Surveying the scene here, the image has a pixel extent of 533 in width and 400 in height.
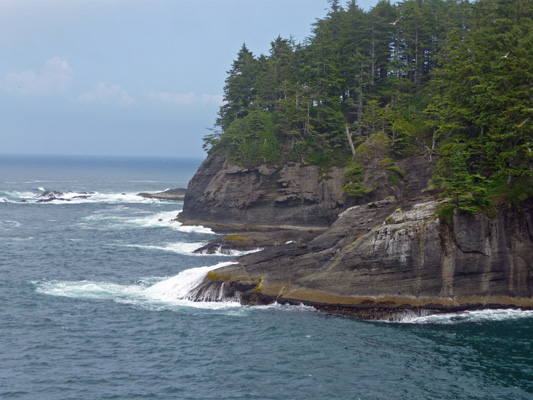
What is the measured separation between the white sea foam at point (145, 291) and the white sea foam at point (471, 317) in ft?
42.0

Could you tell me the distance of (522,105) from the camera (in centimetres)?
3956

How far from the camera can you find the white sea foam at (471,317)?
1411 inches

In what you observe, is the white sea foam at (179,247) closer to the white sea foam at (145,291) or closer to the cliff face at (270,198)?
the cliff face at (270,198)

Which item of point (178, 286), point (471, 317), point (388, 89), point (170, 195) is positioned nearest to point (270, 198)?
point (388, 89)

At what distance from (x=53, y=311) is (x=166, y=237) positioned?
29.9m

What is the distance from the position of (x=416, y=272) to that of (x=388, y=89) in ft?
147

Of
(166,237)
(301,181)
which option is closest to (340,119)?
(301,181)

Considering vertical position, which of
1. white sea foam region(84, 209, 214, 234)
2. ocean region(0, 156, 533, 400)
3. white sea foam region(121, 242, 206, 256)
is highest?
white sea foam region(84, 209, 214, 234)

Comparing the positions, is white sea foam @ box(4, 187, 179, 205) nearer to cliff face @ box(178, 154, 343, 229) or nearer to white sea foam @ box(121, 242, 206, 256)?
cliff face @ box(178, 154, 343, 229)

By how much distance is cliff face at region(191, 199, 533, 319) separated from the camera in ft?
125

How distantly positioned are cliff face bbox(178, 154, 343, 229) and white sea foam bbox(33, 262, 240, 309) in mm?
24588

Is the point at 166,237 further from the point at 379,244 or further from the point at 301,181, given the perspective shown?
the point at 379,244

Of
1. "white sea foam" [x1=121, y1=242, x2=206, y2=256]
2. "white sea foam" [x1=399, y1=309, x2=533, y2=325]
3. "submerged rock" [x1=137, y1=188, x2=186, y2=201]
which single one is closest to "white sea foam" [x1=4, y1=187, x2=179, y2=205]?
"submerged rock" [x1=137, y1=188, x2=186, y2=201]

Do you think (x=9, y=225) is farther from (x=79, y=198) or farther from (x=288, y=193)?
(x=288, y=193)
